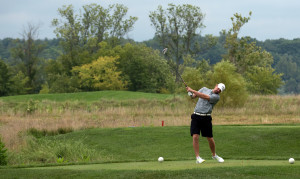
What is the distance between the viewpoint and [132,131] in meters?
21.6

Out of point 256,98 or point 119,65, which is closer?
point 256,98

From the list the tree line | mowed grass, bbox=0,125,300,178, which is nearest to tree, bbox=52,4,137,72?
the tree line

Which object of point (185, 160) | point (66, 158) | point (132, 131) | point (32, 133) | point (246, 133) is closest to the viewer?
point (185, 160)

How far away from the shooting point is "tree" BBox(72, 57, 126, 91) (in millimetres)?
73125

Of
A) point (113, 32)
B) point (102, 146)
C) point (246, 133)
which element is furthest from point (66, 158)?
point (113, 32)

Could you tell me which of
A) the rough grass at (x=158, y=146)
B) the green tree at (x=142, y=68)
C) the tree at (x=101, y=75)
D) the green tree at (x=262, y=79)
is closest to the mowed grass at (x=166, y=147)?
the rough grass at (x=158, y=146)

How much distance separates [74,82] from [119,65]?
8312mm

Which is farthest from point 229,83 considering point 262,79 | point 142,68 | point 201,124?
point 142,68

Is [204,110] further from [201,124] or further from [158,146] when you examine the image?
[158,146]

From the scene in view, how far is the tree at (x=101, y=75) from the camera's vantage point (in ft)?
240

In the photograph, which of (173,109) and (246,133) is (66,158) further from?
(173,109)

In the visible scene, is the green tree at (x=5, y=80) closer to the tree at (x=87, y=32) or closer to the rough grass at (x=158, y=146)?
the tree at (x=87, y=32)

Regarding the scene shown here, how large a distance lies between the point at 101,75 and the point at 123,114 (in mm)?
42154

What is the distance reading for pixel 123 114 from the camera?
32.2 m
